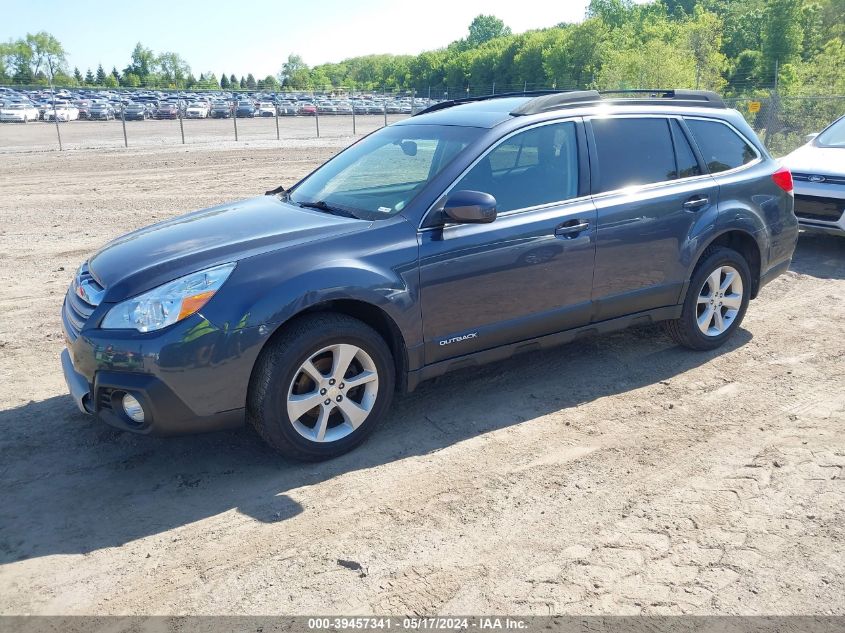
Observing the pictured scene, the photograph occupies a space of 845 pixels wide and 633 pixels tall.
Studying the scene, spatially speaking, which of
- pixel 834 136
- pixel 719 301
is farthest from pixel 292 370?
pixel 834 136

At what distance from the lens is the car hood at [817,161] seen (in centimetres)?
900

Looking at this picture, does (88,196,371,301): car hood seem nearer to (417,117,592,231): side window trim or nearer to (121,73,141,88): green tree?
(417,117,592,231): side window trim

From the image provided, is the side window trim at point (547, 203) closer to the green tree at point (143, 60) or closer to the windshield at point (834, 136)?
Answer: the windshield at point (834, 136)

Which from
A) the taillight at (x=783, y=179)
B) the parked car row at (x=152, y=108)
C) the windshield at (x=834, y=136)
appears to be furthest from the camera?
the parked car row at (x=152, y=108)

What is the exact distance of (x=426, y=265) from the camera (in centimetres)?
429

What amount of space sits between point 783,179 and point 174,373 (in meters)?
5.02

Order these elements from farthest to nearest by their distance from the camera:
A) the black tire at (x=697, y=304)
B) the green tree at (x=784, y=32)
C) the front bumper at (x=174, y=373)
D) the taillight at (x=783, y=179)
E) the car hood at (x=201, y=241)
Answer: the green tree at (x=784, y=32) < the taillight at (x=783, y=179) < the black tire at (x=697, y=304) < the car hood at (x=201, y=241) < the front bumper at (x=174, y=373)

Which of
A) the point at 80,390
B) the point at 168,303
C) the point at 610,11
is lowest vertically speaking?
the point at 80,390

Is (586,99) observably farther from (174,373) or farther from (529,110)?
(174,373)

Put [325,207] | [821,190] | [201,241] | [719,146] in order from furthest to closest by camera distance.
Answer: [821,190]
[719,146]
[325,207]
[201,241]

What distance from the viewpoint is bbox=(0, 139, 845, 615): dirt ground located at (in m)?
3.08

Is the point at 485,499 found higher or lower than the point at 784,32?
lower

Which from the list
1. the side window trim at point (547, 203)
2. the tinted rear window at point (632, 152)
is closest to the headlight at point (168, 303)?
the side window trim at point (547, 203)

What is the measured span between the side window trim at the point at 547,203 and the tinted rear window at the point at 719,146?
3.79ft
